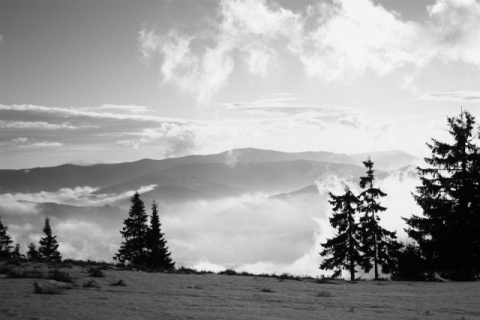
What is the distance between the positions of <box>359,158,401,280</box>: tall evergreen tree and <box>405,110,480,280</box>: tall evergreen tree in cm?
625

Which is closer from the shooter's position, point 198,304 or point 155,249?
point 198,304

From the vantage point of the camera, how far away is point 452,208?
24.4 metres

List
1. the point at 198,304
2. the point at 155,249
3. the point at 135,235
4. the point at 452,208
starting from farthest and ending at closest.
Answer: the point at 135,235
the point at 155,249
the point at 452,208
the point at 198,304

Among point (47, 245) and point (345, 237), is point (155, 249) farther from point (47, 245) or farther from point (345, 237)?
point (47, 245)

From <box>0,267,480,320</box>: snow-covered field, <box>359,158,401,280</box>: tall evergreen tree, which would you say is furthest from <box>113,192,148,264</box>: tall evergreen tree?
<box>0,267,480,320</box>: snow-covered field

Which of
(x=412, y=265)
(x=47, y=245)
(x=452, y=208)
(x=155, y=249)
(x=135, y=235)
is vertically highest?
(x=452, y=208)

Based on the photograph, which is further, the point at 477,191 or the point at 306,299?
the point at 477,191

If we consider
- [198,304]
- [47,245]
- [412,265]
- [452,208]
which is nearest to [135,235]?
[47,245]

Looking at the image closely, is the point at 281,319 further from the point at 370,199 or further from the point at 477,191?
the point at 370,199

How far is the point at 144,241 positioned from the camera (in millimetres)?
45625

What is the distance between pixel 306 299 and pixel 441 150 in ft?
70.5

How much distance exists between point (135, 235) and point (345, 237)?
27889 millimetres

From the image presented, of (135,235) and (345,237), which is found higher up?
(345,237)

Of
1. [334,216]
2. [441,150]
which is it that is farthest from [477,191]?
[334,216]
